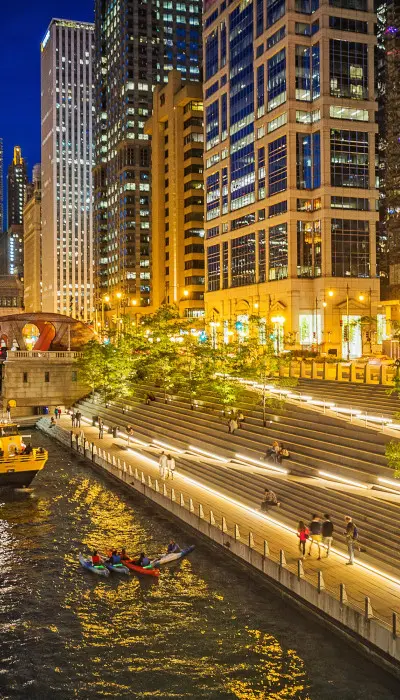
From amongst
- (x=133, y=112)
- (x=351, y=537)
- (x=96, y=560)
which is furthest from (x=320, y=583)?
(x=133, y=112)

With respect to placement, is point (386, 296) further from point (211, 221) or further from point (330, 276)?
point (211, 221)

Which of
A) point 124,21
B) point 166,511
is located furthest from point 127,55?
point 166,511

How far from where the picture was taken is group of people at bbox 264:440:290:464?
36344mm

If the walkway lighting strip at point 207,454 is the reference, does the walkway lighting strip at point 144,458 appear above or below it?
below

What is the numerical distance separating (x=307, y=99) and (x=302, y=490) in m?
65.8

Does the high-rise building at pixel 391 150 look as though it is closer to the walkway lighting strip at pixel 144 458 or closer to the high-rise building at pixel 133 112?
the walkway lighting strip at pixel 144 458

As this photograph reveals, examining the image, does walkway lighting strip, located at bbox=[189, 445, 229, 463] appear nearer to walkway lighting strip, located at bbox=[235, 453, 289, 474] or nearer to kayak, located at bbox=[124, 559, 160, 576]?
walkway lighting strip, located at bbox=[235, 453, 289, 474]

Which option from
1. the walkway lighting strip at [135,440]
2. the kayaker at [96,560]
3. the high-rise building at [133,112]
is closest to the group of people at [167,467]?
the walkway lighting strip at [135,440]

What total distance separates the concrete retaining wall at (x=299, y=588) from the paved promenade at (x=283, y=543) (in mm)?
338

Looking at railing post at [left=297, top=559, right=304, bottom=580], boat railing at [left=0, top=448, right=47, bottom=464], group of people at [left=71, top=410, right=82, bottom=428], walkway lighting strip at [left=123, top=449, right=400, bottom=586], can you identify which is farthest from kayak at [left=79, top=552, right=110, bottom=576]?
group of people at [left=71, top=410, right=82, bottom=428]

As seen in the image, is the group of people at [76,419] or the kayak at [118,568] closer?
the kayak at [118,568]

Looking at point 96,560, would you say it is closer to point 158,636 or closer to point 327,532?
point 158,636

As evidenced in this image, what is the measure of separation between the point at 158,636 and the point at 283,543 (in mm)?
7066

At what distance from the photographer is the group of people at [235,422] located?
4444 centimetres
